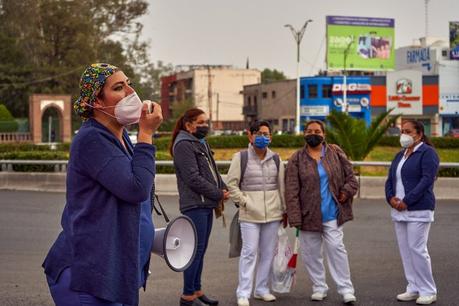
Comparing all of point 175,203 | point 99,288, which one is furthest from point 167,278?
point 175,203

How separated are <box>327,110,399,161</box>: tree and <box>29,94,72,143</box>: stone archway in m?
32.5

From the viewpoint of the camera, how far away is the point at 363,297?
8750 millimetres

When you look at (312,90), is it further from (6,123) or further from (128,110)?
(128,110)

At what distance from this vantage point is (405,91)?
92.0 meters

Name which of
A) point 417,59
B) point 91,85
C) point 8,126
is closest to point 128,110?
point 91,85

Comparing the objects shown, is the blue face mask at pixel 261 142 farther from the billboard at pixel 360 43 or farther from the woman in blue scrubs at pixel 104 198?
the billboard at pixel 360 43

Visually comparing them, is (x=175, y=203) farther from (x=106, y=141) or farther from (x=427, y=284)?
(x=106, y=141)

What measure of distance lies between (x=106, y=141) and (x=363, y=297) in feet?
17.4

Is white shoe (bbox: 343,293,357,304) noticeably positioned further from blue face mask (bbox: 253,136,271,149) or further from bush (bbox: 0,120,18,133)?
bush (bbox: 0,120,18,133)

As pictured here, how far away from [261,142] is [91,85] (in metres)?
4.76

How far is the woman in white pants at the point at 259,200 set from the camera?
8773 mm

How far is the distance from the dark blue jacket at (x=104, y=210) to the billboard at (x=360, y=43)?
81778 mm

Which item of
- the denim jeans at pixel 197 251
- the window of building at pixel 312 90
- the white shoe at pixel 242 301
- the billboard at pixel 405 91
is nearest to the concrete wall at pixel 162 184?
the white shoe at pixel 242 301

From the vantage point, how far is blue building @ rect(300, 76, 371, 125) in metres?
90.9
